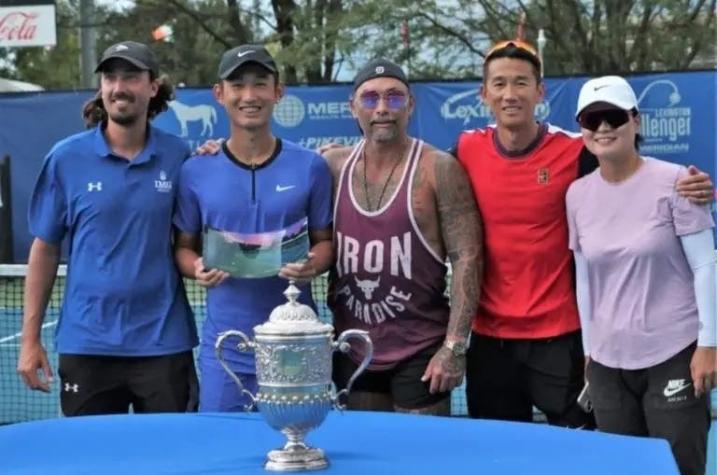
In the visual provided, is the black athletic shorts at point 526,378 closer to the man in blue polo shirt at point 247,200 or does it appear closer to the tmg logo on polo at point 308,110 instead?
the man in blue polo shirt at point 247,200

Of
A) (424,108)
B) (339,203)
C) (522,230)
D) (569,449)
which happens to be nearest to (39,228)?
(339,203)

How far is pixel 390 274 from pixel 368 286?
9cm

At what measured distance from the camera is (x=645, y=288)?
150 inches

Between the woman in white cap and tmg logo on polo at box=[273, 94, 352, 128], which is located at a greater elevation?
tmg logo on polo at box=[273, 94, 352, 128]

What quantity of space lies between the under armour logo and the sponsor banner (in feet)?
31.9

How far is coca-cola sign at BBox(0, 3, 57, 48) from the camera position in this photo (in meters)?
17.1

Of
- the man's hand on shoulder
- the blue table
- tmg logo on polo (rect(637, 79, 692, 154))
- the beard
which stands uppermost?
tmg logo on polo (rect(637, 79, 692, 154))

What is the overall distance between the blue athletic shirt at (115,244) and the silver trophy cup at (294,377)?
1611mm

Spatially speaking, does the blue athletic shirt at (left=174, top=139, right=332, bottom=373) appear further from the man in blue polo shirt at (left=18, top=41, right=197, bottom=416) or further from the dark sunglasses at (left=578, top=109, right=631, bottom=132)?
the dark sunglasses at (left=578, top=109, right=631, bottom=132)

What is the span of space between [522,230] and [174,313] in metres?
1.26

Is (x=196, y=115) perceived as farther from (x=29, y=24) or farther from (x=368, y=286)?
(x=368, y=286)

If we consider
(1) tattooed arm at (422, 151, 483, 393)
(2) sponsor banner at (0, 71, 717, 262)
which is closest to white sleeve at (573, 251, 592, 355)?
(1) tattooed arm at (422, 151, 483, 393)

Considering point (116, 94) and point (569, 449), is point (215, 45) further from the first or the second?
point (569, 449)

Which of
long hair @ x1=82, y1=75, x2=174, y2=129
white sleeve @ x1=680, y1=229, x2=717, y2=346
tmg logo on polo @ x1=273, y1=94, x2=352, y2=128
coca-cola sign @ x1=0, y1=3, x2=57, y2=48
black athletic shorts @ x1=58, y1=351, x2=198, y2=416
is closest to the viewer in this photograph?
white sleeve @ x1=680, y1=229, x2=717, y2=346
